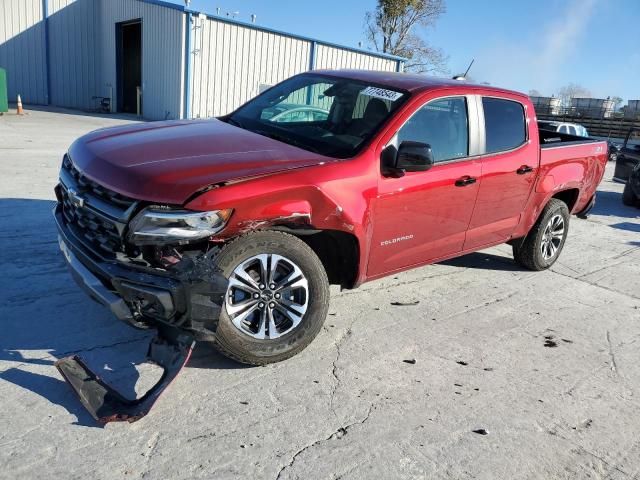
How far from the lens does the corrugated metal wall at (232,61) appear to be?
19828 millimetres

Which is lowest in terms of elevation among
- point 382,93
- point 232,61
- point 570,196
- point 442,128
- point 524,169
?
point 570,196

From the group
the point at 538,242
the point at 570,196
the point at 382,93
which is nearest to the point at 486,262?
the point at 538,242

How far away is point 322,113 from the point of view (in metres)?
4.41

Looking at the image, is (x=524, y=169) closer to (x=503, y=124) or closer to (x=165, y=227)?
(x=503, y=124)

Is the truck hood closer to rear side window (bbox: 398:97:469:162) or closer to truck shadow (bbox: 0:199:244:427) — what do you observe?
rear side window (bbox: 398:97:469:162)

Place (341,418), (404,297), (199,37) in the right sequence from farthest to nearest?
(199,37)
(404,297)
(341,418)

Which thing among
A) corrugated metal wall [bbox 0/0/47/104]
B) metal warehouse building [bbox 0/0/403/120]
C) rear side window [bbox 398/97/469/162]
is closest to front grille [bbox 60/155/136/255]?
rear side window [bbox 398/97/469/162]

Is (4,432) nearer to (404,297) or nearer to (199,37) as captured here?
(404,297)

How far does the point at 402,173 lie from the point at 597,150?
11.5 feet

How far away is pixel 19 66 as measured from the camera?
2333 centimetres

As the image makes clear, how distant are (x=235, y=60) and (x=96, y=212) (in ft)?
62.4

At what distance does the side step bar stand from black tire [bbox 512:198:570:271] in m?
3.98

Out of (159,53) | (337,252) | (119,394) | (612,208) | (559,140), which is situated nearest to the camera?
(119,394)

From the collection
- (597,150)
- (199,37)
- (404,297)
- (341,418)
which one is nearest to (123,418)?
(341,418)
